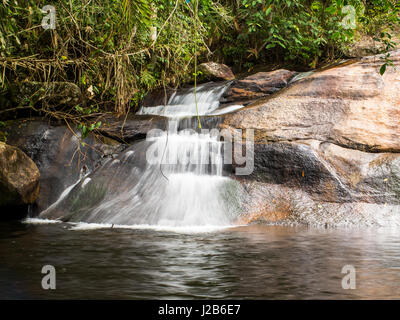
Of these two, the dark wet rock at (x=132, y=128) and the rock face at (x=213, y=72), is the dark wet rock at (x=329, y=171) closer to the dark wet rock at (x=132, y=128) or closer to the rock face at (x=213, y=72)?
the dark wet rock at (x=132, y=128)

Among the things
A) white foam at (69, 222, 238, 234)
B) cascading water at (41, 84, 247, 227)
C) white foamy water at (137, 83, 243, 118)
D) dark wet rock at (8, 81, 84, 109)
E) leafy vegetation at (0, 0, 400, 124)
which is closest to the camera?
white foam at (69, 222, 238, 234)

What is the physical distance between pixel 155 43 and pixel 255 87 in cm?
232

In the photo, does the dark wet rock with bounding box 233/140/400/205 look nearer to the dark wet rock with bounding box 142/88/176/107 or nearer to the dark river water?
the dark river water

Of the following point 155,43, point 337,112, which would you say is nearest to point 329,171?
point 337,112

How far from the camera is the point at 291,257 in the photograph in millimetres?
3910

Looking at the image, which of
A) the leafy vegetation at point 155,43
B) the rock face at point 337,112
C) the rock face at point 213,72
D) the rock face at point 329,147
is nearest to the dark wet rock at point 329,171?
the rock face at point 329,147

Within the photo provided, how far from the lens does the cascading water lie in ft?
20.0

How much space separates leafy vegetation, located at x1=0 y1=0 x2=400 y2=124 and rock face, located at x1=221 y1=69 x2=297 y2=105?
109 centimetres

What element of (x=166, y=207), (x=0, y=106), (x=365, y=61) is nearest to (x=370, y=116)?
(x=365, y=61)

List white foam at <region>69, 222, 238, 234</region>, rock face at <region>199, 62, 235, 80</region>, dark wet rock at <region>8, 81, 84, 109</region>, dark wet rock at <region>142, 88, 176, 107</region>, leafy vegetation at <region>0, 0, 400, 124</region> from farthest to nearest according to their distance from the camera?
rock face at <region>199, 62, 235, 80</region> → dark wet rock at <region>142, 88, 176, 107</region> → dark wet rock at <region>8, 81, 84, 109</region> → leafy vegetation at <region>0, 0, 400, 124</region> → white foam at <region>69, 222, 238, 234</region>

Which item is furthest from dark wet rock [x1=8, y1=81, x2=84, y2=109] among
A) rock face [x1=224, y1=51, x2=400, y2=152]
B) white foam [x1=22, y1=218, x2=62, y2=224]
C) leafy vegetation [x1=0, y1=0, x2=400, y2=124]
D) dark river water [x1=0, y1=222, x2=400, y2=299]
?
dark river water [x1=0, y1=222, x2=400, y2=299]

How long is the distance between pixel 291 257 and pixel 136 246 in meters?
1.49

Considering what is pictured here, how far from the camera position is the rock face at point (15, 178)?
6.38 meters

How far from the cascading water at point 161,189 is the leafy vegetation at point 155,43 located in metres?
1.00
